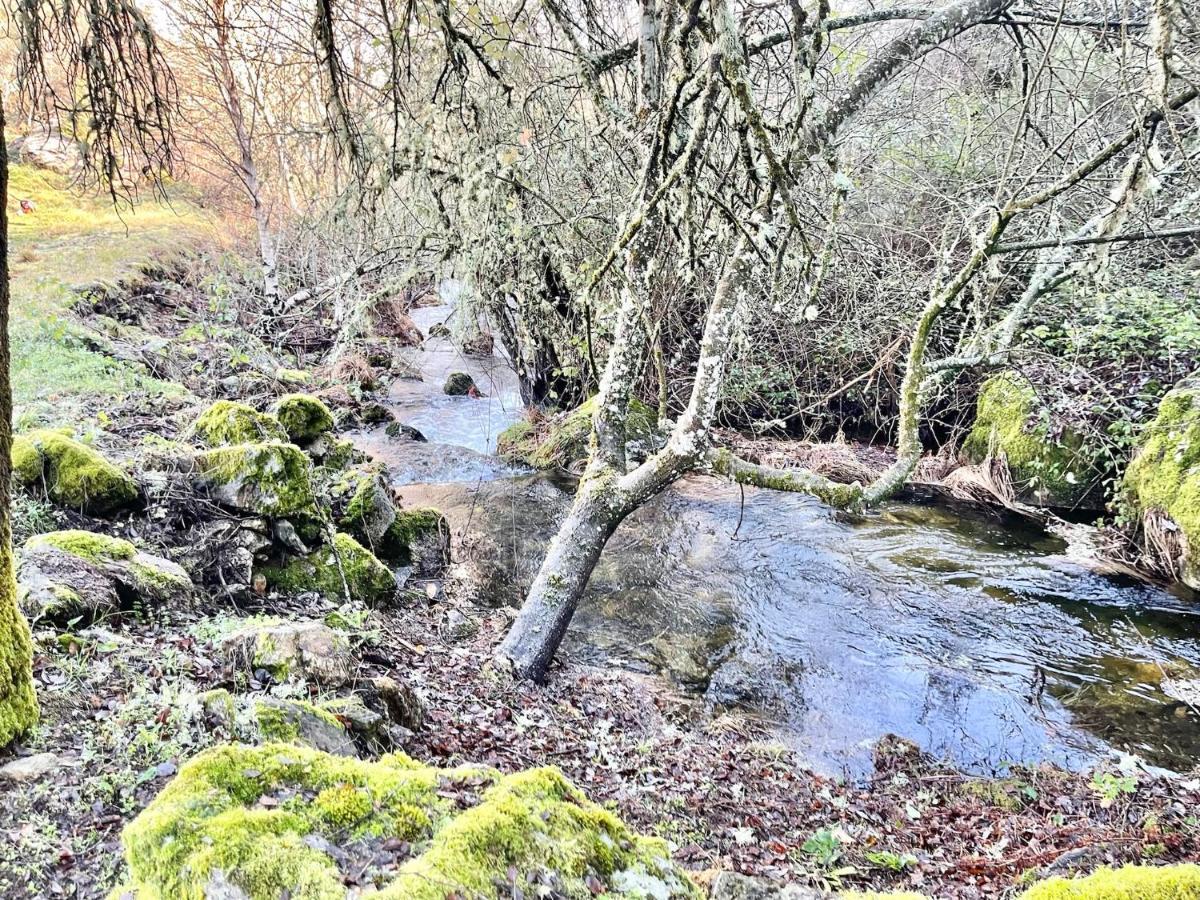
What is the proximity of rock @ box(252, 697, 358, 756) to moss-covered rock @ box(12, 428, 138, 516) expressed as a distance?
10.8 feet

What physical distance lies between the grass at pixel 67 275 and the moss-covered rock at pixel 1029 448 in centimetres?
906

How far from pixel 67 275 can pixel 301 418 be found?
960cm

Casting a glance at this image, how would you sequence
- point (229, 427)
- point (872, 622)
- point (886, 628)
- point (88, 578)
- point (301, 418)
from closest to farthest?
point (88, 578) → point (886, 628) → point (872, 622) → point (229, 427) → point (301, 418)

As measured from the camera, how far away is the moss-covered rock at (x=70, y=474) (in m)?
5.08

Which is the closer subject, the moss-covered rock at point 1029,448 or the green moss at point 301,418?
the green moss at point 301,418

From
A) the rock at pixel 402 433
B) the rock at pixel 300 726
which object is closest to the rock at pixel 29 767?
the rock at pixel 300 726

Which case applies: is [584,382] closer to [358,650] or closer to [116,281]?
[358,650]

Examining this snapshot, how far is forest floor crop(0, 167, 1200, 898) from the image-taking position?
2410 mm

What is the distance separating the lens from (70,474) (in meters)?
5.13

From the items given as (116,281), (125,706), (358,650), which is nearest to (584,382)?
(358,650)

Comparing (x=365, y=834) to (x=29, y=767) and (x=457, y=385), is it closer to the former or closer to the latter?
(x=29, y=767)

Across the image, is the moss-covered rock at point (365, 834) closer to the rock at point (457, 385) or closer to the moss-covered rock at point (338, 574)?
the moss-covered rock at point (338, 574)

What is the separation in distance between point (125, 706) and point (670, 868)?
234cm

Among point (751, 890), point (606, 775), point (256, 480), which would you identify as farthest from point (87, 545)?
point (751, 890)
